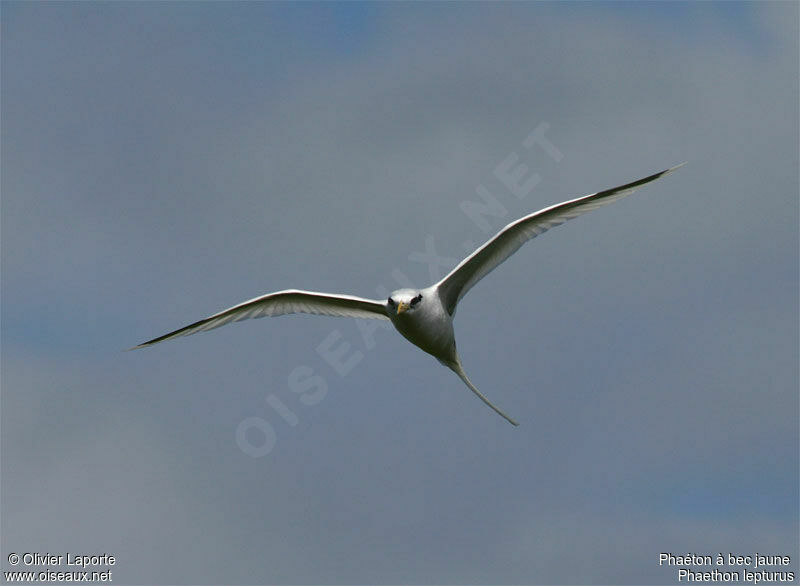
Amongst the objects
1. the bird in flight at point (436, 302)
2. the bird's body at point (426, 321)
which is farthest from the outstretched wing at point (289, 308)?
the bird's body at point (426, 321)

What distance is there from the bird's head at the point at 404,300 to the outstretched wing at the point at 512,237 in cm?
116

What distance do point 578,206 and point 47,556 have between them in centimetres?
1702

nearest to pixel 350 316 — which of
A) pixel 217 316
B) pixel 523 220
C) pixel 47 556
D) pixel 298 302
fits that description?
pixel 298 302

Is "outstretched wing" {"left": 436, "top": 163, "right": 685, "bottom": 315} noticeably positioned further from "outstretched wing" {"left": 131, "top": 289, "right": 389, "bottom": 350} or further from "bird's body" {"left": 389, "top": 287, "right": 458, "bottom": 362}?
"outstretched wing" {"left": 131, "top": 289, "right": 389, "bottom": 350}

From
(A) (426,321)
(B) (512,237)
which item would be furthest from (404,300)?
(B) (512,237)

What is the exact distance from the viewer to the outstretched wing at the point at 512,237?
90.9ft

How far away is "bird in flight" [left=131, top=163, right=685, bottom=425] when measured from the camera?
27812 mm

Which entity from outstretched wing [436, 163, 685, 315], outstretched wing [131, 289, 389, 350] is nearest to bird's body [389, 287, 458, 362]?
outstretched wing [436, 163, 685, 315]

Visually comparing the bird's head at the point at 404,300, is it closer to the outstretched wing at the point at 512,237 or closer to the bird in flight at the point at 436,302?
the bird in flight at the point at 436,302

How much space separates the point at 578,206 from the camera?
28.1 meters

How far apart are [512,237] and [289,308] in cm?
656

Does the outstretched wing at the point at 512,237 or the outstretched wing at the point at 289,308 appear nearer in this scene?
the outstretched wing at the point at 512,237

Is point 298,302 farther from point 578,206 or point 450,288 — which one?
point 578,206

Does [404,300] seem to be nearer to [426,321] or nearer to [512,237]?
[426,321]
